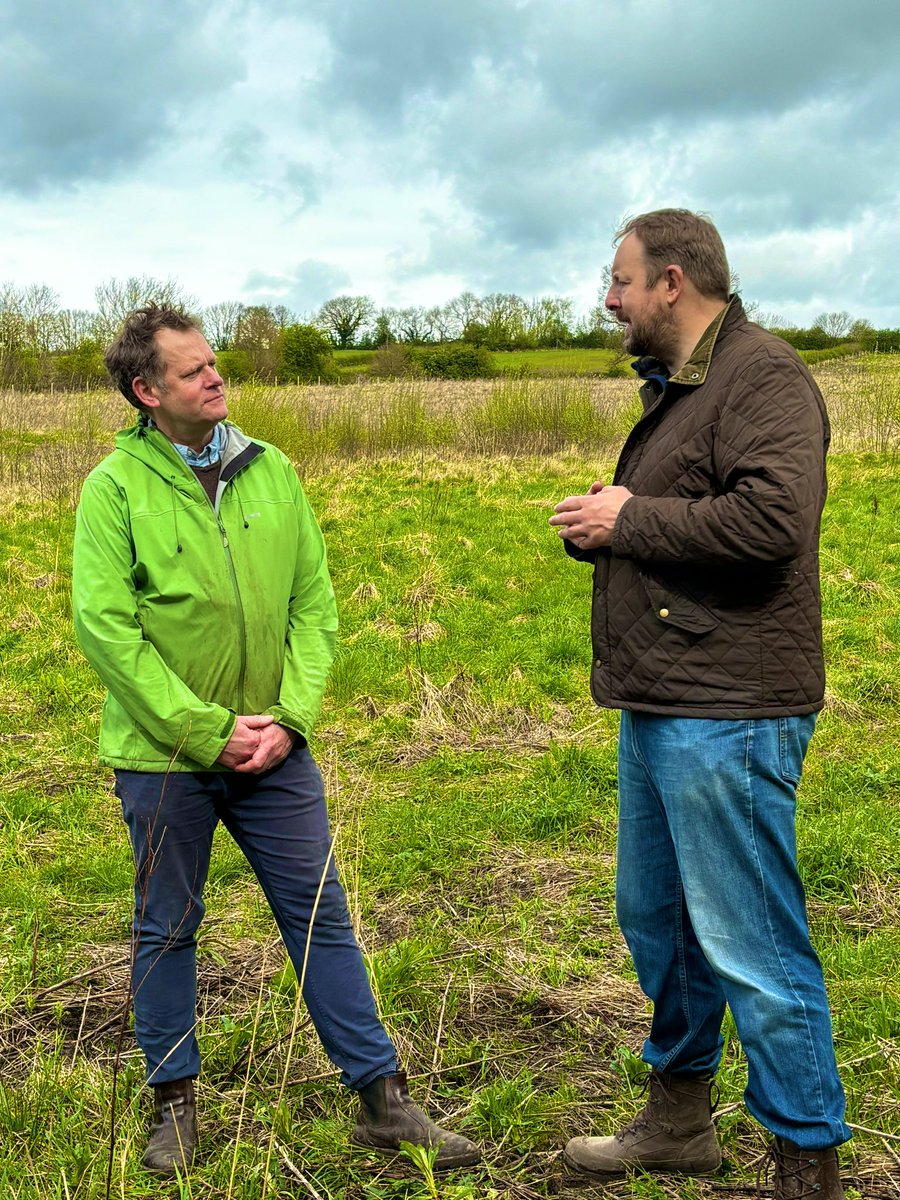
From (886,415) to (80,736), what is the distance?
16247 millimetres

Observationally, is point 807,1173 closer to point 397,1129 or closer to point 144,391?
point 397,1129

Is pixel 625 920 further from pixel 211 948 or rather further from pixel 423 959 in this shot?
pixel 211 948

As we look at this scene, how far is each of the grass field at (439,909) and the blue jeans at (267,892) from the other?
199 millimetres

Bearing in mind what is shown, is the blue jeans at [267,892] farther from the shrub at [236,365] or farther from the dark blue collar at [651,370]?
the shrub at [236,365]

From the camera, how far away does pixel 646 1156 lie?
2.66 meters

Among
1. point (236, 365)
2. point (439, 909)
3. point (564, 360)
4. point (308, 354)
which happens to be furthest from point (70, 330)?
point (439, 909)

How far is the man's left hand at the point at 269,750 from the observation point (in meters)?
2.68

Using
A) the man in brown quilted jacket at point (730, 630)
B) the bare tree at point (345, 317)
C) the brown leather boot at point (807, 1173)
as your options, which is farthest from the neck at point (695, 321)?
the bare tree at point (345, 317)

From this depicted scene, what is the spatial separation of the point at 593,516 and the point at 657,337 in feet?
1.62

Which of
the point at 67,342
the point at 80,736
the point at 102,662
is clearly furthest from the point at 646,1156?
the point at 67,342

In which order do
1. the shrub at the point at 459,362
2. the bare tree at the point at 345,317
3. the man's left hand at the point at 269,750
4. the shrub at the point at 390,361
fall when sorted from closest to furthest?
the man's left hand at the point at 269,750
the shrub at the point at 390,361
the shrub at the point at 459,362
the bare tree at the point at 345,317

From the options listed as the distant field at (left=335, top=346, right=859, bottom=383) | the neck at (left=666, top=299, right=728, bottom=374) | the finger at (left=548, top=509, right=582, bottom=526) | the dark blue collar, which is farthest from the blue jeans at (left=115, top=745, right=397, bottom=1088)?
the distant field at (left=335, top=346, right=859, bottom=383)

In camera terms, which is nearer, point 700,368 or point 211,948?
point 700,368

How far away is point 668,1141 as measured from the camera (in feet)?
8.77
